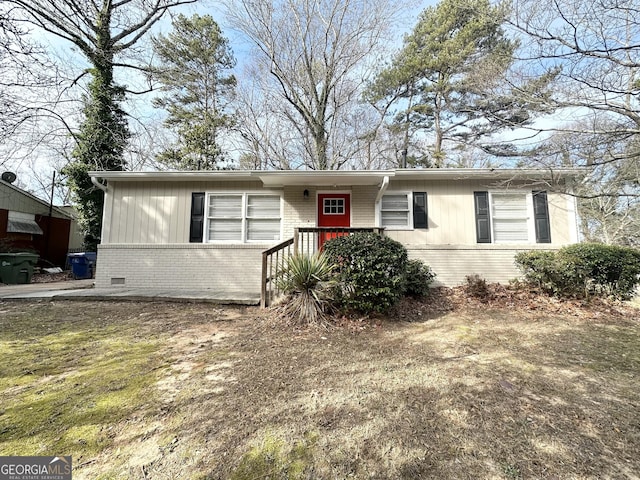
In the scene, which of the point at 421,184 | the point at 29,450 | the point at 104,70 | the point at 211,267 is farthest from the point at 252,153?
the point at 29,450

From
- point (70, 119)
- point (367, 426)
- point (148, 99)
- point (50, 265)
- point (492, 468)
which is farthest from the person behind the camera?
point (148, 99)

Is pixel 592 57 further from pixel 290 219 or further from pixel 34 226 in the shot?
pixel 34 226

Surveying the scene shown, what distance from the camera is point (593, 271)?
5.34m

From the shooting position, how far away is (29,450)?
1708mm

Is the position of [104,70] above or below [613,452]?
above

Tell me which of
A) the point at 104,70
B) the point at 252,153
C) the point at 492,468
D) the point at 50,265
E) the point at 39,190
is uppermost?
the point at 104,70

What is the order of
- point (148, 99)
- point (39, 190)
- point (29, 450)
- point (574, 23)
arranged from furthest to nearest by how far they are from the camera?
point (39, 190), point (148, 99), point (574, 23), point (29, 450)

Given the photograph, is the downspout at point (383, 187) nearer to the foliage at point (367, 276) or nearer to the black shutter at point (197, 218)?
the foliage at point (367, 276)

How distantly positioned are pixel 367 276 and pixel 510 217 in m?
5.23

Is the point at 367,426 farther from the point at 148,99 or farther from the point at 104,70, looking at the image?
the point at 148,99

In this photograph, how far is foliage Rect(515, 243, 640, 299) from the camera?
17.1 ft

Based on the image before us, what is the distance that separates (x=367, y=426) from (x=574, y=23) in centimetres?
564

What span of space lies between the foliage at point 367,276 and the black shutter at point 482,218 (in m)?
3.81

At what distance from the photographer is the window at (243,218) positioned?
746 cm
